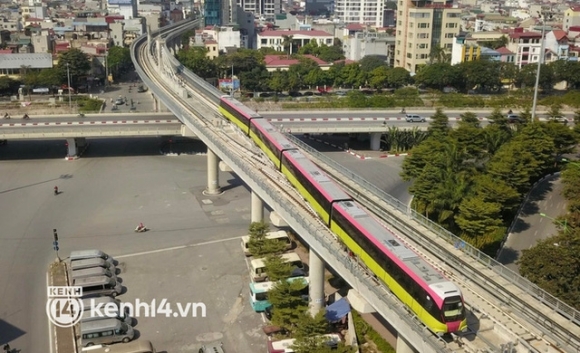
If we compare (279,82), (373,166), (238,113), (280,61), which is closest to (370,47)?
(280,61)

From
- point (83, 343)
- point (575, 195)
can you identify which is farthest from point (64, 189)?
point (575, 195)

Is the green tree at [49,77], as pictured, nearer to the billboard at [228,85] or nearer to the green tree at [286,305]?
the billboard at [228,85]

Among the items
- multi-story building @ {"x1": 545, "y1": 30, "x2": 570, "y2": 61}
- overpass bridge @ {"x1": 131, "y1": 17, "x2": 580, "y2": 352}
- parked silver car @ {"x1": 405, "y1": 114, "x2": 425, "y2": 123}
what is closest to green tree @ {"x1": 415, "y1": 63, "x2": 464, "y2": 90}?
multi-story building @ {"x1": 545, "y1": 30, "x2": 570, "y2": 61}

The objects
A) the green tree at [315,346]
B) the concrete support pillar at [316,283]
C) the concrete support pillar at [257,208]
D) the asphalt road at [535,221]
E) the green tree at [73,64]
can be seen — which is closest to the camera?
the green tree at [315,346]

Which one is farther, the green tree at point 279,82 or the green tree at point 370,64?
the green tree at point 370,64

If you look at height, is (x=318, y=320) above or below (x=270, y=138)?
below

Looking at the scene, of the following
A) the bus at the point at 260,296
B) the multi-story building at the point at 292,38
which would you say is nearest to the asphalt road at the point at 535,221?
the bus at the point at 260,296

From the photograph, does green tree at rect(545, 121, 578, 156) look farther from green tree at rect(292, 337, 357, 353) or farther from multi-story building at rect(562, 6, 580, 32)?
multi-story building at rect(562, 6, 580, 32)

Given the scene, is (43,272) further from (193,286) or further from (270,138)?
(270,138)
